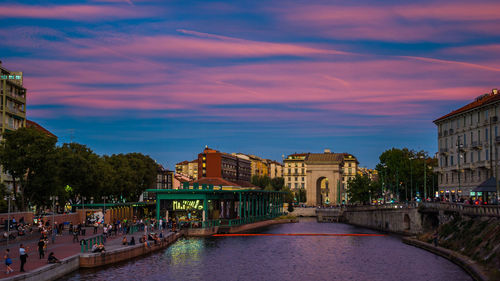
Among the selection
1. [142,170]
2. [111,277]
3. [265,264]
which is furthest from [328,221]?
[111,277]

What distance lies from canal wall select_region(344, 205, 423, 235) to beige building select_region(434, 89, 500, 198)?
1050 cm

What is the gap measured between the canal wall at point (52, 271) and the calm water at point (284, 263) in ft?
2.90

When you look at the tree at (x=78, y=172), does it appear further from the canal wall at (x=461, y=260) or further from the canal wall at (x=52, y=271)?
the canal wall at (x=461, y=260)

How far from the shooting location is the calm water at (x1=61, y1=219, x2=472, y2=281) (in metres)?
54.7

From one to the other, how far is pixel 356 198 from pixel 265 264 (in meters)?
127

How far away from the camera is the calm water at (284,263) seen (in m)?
54.7

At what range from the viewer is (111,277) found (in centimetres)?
5175

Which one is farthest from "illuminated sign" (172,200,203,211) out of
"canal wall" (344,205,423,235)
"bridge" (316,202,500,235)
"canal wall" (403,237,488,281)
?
"canal wall" (403,237,488,281)

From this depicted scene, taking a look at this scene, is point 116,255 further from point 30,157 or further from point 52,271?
point 30,157

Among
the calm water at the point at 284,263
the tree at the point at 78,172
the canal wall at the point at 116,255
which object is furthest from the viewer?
the tree at the point at 78,172

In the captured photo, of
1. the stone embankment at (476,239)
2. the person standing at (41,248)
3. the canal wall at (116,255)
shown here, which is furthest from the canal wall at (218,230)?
the person standing at (41,248)

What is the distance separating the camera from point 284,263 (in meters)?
65.8

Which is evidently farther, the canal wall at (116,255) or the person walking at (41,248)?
the canal wall at (116,255)

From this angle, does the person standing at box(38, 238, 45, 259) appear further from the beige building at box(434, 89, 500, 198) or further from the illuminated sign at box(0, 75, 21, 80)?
the illuminated sign at box(0, 75, 21, 80)
